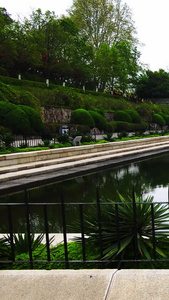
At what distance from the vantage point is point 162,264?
3.12 meters

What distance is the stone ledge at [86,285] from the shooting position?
2270 mm

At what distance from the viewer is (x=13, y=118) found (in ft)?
58.4

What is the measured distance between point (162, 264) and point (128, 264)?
0.35m

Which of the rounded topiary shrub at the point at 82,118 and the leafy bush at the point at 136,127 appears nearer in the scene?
the rounded topiary shrub at the point at 82,118

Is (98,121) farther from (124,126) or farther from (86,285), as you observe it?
(86,285)

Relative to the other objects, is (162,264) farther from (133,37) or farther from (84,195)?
(133,37)

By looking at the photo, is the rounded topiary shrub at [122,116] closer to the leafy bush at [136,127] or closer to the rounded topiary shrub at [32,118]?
the leafy bush at [136,127]

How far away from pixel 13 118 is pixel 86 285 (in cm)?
1620

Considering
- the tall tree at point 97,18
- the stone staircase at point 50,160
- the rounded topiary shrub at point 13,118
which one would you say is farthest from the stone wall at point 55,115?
the tall tree at point 97,18

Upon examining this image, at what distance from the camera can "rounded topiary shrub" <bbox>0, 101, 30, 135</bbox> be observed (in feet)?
58.6

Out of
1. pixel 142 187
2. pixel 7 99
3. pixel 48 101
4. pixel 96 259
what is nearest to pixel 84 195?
pixel 142 187

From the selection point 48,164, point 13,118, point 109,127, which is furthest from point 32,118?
point 109,127

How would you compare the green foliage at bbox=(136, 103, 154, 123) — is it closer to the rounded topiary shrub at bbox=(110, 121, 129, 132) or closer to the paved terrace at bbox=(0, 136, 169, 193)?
the rounded topiary shrub at bbox=(110, 121, 129, 132)

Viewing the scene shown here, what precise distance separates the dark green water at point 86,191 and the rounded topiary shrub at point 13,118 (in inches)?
301
